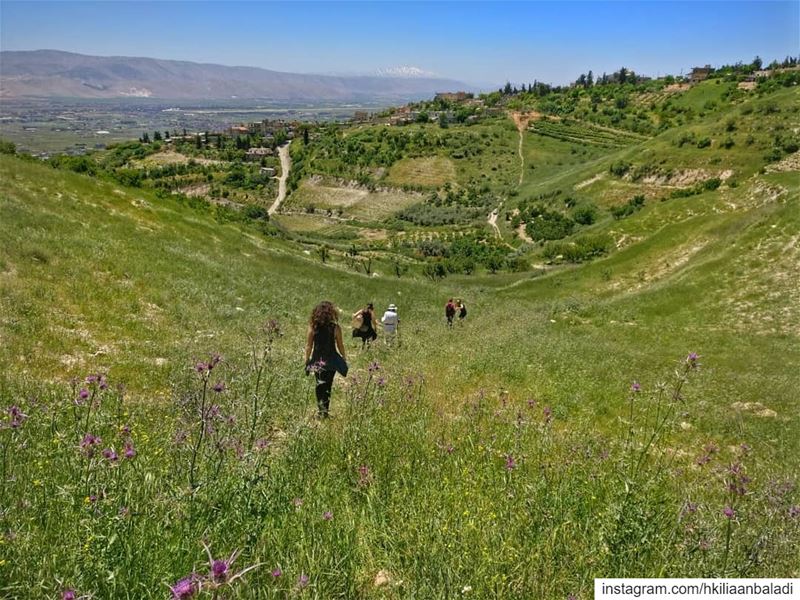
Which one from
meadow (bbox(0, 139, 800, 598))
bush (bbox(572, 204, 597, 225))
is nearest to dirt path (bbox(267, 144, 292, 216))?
bush (bbox(572, 204, 597, 225))

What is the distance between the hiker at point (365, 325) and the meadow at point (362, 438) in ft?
2.01

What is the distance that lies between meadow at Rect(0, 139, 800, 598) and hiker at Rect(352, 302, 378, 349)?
2.01ft

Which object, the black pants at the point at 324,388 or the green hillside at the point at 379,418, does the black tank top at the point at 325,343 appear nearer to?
the black pants at the point at 324,388

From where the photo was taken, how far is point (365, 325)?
1523 centimetres

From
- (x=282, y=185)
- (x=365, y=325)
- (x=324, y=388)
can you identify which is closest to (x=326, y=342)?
(x=324, y=388)

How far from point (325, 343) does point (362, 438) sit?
11.6 feet

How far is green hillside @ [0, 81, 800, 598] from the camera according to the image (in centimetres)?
358

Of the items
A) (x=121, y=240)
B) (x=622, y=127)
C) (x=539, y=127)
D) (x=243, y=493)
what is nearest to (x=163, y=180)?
(x=539, y=127)

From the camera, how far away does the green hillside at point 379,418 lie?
141 inches

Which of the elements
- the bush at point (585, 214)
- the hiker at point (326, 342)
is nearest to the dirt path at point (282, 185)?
the bush at point (585, 214)

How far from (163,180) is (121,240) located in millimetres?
155789

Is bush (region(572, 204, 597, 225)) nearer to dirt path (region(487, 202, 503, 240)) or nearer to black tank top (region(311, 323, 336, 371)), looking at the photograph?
dirt path (region(487, 202, 503, 240))

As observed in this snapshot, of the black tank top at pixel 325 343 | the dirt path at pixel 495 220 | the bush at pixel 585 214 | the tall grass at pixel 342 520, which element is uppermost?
the tall grass at pixel 342 520

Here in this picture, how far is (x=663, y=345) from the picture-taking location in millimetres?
19844
